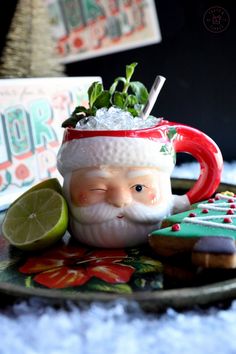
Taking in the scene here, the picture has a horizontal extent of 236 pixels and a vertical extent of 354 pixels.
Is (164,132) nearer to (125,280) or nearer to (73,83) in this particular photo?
(125,280)

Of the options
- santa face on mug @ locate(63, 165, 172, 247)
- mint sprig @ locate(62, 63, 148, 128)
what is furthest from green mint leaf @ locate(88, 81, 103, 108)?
santa face on mug @ locate(63, 165, 172, 247)

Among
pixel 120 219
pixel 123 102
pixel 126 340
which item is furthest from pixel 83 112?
pixel 126 340

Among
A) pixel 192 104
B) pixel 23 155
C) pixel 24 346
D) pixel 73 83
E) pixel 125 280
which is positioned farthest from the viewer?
pixel 192 104

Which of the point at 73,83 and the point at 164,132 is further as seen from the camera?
the point at 73,83

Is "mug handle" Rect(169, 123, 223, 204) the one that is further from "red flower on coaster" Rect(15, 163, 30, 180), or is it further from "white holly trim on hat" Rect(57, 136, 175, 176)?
"red flower on coaster" Rect(15, 163, 30, 180)

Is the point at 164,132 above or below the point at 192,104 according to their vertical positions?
above

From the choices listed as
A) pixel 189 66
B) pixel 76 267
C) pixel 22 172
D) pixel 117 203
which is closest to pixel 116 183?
pixel 117 203
